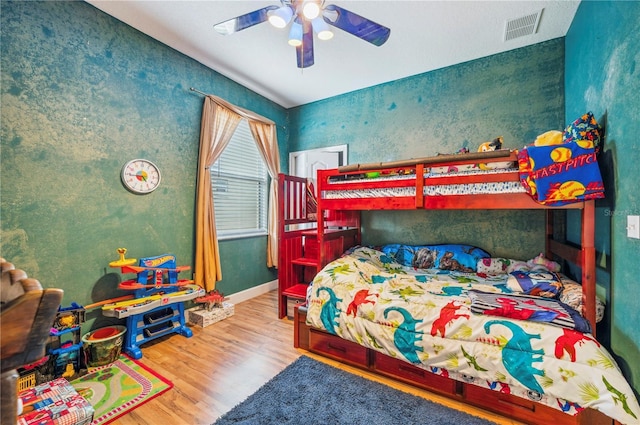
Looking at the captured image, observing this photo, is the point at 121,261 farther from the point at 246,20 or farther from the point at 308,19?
the point at 308,19

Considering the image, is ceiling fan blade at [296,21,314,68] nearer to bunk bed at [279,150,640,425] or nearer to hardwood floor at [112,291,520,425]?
bunk bed at [279,150,640,425]

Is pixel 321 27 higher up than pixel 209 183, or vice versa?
pixel 321 27

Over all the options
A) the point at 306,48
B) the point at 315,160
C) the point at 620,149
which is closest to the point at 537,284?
the point at 620,149

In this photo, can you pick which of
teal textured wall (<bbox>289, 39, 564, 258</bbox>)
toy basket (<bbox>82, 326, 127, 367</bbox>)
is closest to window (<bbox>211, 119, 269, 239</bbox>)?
teal textured wall (<bbox>289, 39, 564, 258</bbox>)

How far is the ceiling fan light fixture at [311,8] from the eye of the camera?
1535mm

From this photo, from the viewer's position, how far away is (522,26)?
237 centimetres

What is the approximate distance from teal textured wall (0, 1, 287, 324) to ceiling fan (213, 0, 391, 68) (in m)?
1.20

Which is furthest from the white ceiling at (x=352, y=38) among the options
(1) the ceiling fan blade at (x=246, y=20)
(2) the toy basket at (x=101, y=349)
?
(2) the toy basket at (x=101, y=349)

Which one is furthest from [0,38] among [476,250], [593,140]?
[476,250]

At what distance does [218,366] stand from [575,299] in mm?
2502

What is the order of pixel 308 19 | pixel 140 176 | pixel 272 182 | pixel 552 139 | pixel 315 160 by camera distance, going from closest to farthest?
pixel 308 19
pixel 552 139
pixel 140 176
pixel 272 182
pixel 315 160

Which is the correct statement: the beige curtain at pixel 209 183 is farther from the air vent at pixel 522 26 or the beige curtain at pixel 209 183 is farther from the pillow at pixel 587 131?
the pillow at pixel 587 131

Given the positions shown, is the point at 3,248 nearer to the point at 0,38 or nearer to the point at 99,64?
the point at 0,38

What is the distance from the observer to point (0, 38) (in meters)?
1.75
